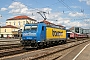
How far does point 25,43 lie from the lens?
2431 cm

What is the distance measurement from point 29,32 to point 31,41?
144 cm

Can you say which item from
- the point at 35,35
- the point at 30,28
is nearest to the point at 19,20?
the point at 30,28

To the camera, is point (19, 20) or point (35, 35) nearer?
point (35, 35)

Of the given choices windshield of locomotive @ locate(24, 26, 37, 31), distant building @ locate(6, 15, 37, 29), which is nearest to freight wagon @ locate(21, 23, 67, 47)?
windshield of locomotive @ locate(24, 26, 37, 31)

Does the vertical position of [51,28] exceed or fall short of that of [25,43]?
it exceeds it

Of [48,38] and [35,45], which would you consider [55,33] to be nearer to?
[48,38]

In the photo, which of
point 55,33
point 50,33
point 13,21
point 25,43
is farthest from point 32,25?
point 13,21

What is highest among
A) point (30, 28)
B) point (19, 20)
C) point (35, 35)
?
point (19, 20)

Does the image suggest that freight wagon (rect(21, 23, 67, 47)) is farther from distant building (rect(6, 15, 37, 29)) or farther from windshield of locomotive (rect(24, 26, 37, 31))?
distant building (rect(6, 15, 37, 29))

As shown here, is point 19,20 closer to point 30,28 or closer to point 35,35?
point 30,28

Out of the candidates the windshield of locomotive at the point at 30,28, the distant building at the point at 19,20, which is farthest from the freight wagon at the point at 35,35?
the distant building at the point at 19,20

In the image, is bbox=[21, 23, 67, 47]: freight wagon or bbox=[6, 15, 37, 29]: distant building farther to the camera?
bbox=[6, 15, 37, 29]: distant building

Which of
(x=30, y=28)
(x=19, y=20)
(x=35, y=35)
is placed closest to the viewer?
(x=35, y=35)

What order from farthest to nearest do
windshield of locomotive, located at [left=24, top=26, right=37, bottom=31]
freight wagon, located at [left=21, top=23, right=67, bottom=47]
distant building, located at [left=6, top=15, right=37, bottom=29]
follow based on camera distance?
distant building, located at [left=6, top=15, right=37, bottom=29]
windshield of locomotive, located at [left=24, top=26, right=37, bottom=31]
freight wagon, located at [left=21, top=23, right=67, bottom=47]
